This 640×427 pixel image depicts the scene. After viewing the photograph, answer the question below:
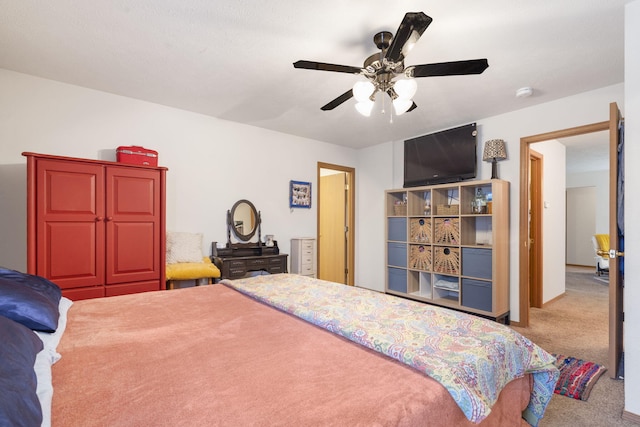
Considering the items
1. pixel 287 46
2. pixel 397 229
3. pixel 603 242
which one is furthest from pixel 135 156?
pixel 603 242

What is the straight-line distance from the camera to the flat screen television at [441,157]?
12.7ft

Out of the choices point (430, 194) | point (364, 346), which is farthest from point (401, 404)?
point (430, 194)

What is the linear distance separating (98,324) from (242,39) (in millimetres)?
1977

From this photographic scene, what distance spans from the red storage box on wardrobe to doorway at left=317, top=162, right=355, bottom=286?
2.62 meters

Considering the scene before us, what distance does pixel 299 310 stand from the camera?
1.58m

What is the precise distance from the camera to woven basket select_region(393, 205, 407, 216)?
15.2 ft

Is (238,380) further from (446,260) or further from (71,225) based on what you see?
(446,260)

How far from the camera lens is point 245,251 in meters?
4.01

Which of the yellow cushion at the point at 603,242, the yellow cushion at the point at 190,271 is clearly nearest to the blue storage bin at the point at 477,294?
the yellow cushion at the point at 190,271

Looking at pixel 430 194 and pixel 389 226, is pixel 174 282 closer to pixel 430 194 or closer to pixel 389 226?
pixel 389 226

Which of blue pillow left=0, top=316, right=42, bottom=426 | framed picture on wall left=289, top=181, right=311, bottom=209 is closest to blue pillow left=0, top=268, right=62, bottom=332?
blue pillow left=0, top=316, right=42, bottom=426

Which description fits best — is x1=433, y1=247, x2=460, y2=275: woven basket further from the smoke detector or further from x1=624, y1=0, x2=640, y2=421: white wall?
x1=624, y1=0, x2=640, y2=421: white wall

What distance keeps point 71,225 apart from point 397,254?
376 cm

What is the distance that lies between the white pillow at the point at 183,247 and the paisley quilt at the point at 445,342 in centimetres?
187
